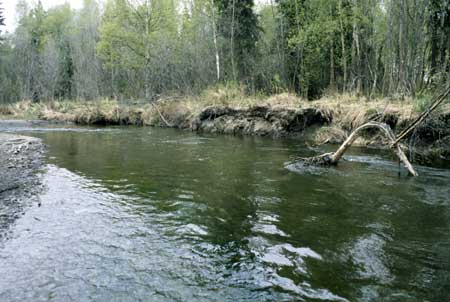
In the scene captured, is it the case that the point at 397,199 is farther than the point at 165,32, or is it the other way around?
the point at 165,32

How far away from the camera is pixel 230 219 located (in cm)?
723

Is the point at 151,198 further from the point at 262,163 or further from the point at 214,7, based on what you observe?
the point at 214,7

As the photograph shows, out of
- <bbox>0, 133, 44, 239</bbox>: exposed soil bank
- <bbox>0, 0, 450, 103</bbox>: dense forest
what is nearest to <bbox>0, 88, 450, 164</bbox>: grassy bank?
<bbox>0, 0, 450, 103</bbox>: dense forest

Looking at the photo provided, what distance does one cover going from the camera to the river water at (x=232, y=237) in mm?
4730

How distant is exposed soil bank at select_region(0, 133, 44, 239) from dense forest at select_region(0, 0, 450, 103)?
422 inches

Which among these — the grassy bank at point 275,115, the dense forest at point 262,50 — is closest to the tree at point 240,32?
the dense forest at point 262,50

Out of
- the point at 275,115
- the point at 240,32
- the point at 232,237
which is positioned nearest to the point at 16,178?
the point at 232,237

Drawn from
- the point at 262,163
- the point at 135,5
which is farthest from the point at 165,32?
the point at 262,163

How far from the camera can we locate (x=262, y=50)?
28.7m

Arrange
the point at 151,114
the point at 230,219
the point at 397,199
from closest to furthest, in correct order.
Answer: the point at 230,219 < the point at 397,199 < the point at 151,114

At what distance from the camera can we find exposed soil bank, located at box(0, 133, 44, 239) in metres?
7.48

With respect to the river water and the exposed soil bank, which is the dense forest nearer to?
the river water

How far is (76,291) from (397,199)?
258 inches

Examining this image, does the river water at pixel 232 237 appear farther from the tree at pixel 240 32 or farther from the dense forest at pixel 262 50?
the tree at pixel 240 32
